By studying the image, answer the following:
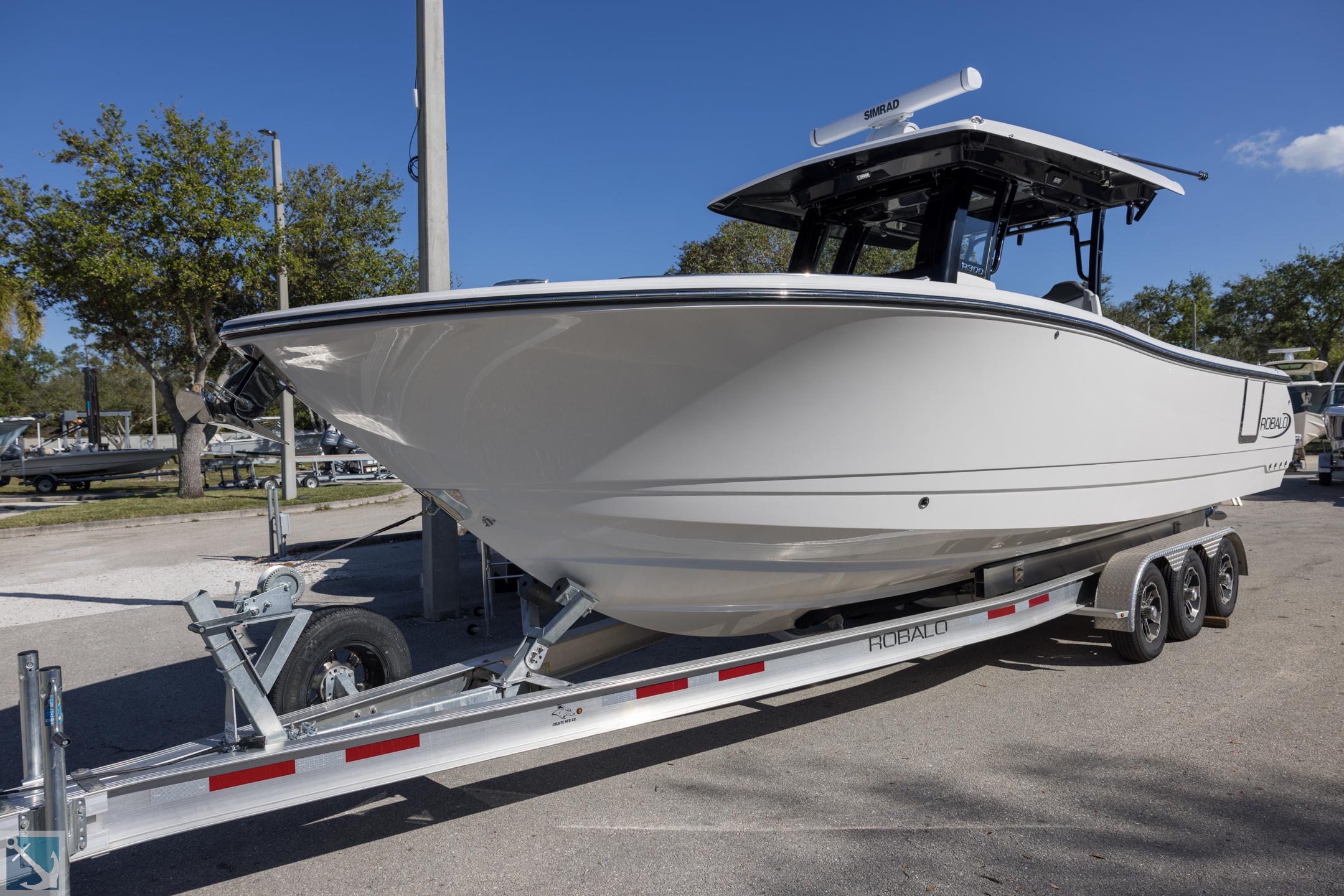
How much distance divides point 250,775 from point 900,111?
397cm

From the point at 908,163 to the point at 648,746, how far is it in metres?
3.04

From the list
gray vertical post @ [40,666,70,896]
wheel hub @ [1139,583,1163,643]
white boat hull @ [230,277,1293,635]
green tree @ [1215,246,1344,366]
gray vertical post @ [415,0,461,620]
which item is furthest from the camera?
green tree @ [1215,246,1344,366]

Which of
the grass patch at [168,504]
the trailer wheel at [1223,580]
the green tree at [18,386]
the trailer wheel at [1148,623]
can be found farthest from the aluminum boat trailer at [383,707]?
the green tree at [18,386]

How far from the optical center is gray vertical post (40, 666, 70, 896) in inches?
81.3

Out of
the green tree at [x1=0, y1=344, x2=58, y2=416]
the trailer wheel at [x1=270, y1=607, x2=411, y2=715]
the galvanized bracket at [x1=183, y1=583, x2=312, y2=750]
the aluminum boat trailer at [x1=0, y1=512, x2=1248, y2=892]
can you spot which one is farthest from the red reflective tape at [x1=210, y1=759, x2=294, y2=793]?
the green tree at [x1=0, y1=344, x2=58, y2=416]

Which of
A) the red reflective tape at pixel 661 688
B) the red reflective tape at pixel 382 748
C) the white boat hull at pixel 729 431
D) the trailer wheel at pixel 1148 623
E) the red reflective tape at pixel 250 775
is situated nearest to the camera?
the red reflective tape at pixel 250 775

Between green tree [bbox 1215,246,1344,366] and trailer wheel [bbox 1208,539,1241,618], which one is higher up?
green tree [bbox 1215,246,1344,366]

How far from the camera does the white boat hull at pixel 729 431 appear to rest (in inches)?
111

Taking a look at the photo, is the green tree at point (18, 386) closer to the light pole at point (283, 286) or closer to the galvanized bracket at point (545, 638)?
the light pole at point (283, 286)

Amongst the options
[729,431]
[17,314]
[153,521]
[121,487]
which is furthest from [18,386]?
[729,431]

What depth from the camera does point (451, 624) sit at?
6121 mm

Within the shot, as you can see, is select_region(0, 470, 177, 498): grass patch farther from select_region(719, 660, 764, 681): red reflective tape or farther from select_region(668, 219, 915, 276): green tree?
select_region(719, 660, 764, 681): red reflective tape

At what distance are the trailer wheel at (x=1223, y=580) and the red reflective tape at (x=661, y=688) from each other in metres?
4.16

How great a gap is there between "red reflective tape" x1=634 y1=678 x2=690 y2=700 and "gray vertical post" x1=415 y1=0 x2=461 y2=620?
3351mm
